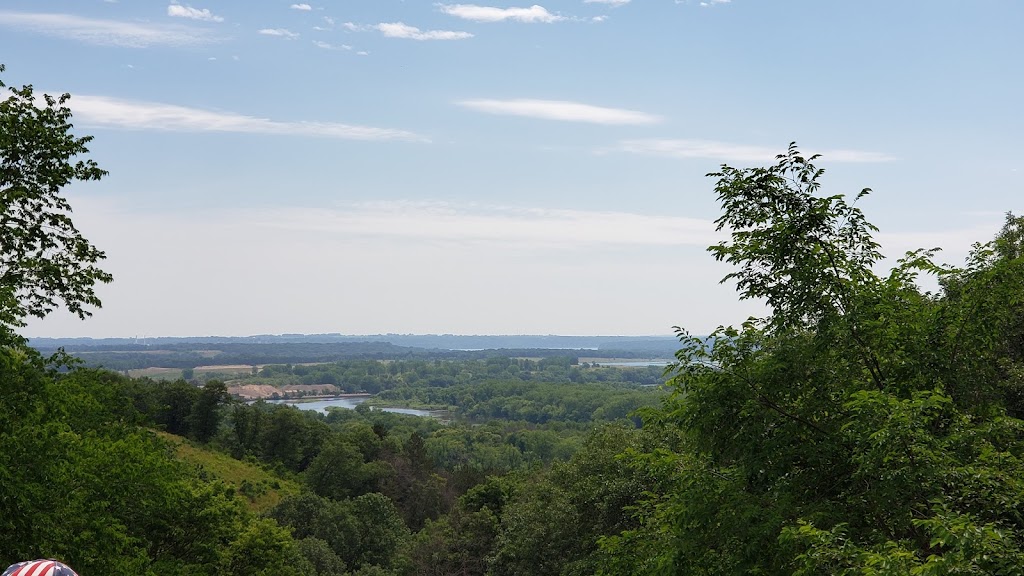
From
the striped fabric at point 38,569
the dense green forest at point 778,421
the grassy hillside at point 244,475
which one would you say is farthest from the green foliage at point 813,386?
the grassy hillside at point 244,475

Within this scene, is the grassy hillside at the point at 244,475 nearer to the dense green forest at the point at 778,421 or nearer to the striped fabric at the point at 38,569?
the dense green forest at the point at 778,421

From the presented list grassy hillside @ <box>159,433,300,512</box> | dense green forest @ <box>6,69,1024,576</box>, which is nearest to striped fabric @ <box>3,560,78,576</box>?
dense green forest @ <box>6,69,1024,576</box>

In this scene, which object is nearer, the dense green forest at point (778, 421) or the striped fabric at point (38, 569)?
the striped fabric at point (38, 569)

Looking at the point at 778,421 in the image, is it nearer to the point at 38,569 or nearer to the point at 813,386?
the point at 813,386

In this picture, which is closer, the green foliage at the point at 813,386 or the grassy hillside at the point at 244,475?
the green foliage at the point at 813,386

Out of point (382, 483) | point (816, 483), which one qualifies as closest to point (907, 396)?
point (816, 483)

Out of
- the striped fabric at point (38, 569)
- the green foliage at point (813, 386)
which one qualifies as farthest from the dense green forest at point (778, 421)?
the striped fabric at point (38, 569)

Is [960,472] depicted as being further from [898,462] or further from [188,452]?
[188,452]

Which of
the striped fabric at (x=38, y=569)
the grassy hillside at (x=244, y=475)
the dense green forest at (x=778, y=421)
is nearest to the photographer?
the striped fabric at (x=38, y=569)

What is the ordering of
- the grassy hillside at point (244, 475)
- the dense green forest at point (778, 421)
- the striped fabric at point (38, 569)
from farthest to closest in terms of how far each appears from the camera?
the grassy hillside at point (244, 475) → the dense green forest at point (778, 421) → the striped fabric at point (38, 569)

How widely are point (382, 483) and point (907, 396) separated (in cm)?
7032

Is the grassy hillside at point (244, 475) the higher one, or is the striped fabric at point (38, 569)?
the striped fabric at point (38, 569)

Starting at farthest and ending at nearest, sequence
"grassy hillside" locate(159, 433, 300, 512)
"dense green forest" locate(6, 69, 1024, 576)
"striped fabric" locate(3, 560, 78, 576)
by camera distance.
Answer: "grassy hillside" locate(159, 433, 300, 512) → "dense green forest" locate(6, 69, 1024, 576) → "striped fabric" locate(3, 560, 78, 576)

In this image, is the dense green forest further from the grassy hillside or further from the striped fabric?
the grassy hillside
